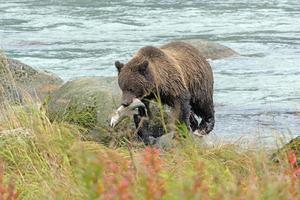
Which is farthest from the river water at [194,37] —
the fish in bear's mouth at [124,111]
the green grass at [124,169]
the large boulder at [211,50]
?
the green grass at [124,169]

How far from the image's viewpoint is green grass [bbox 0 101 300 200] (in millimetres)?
2844

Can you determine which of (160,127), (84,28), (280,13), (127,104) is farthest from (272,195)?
(280,13)

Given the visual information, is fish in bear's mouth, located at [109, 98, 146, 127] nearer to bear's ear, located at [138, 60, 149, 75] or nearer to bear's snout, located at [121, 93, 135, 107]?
bear's snout, located at [121, 93, 135, 107]

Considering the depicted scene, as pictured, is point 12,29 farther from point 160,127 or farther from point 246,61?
point 160,127

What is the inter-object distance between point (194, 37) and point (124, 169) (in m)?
16.9

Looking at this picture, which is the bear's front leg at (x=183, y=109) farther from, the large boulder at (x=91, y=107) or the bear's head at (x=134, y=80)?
the bear's head at (x=134, y=80)

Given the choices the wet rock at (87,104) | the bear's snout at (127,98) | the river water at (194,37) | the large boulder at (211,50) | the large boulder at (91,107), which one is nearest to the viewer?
the bear's snout at (127,98)

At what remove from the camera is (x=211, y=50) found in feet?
58.0

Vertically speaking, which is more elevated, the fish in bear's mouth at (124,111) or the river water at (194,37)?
the fish in bear's mouth at (124,111)

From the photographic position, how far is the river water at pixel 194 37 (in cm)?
1295

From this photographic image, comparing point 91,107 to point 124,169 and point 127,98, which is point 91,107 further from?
point 124,169

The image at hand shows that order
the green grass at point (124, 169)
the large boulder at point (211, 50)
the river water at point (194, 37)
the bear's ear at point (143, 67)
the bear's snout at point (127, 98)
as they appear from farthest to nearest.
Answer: the large boulder at point (211, 50), the river water at point (194, 37), the bear's ear at point (143, 67), the bear's snout at point (127, 98), the green grass at point (124, 169)

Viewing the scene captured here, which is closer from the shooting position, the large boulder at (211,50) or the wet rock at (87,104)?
the wet rock at (87,104)

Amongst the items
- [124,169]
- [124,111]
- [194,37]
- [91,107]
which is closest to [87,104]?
[91,107]
